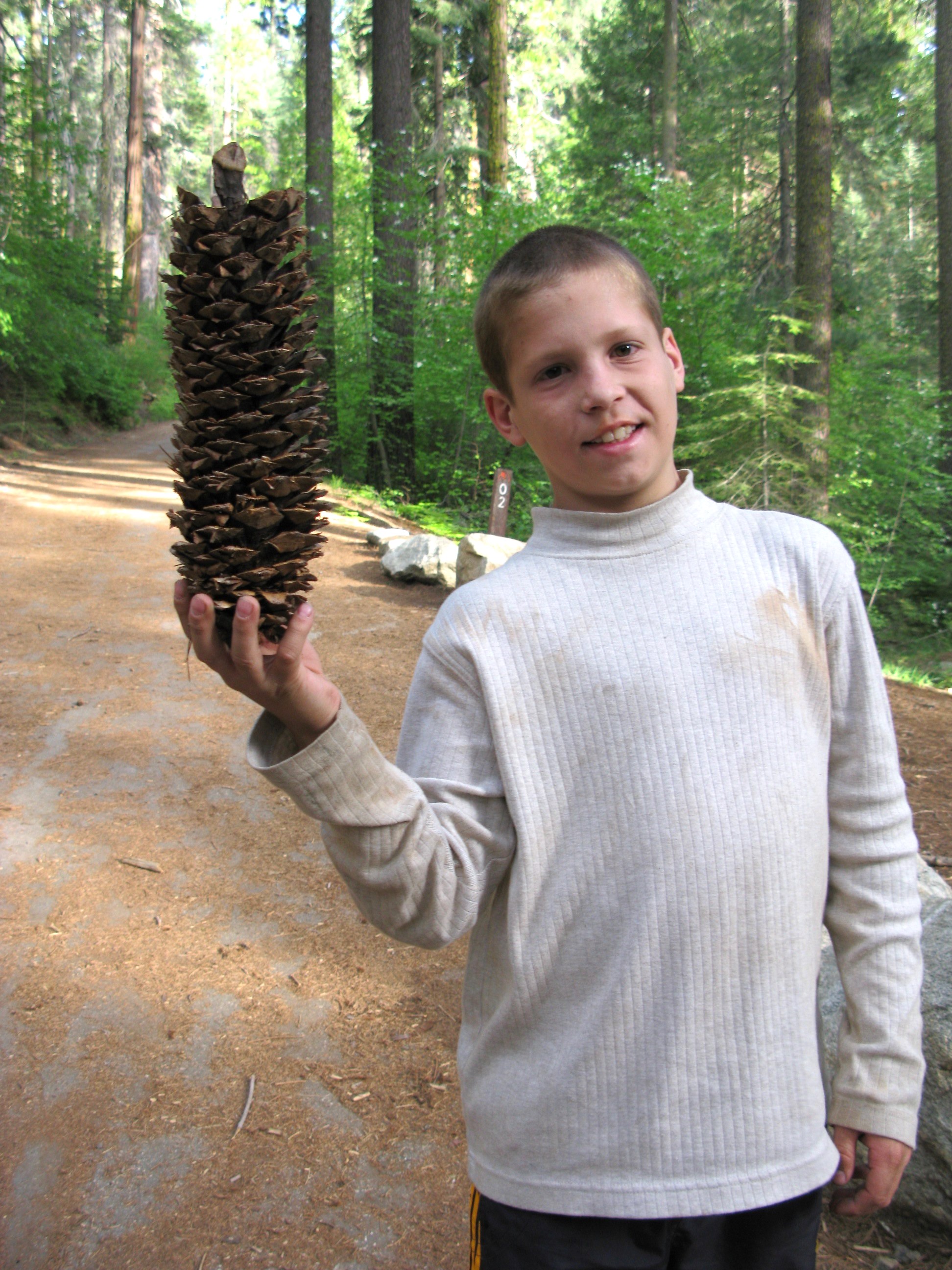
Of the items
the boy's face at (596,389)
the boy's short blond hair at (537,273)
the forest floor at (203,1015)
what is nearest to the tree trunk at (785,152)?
the forest floor at (203,1015)

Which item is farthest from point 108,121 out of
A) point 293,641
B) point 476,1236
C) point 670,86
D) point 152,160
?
point 476,1236

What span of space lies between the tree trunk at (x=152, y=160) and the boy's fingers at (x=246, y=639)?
31179 mm

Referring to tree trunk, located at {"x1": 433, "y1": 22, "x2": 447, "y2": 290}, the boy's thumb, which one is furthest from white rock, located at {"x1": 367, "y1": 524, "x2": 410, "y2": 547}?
the boy's thumb

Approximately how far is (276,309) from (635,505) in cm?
71

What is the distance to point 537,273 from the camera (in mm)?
1558

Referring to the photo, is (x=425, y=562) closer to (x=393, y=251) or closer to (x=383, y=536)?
(x=383, y=536)

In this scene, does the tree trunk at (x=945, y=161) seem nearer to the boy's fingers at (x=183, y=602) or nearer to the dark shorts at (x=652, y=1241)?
the dark shorts at (x=652, y=1241)

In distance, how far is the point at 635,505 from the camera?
1.56 metres

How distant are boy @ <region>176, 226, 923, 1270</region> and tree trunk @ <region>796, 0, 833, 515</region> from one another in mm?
10162

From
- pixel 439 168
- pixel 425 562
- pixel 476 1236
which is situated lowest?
pixel 476 1236

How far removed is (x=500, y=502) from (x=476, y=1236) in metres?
7.63

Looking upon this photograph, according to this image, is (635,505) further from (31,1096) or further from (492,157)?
(492,157)

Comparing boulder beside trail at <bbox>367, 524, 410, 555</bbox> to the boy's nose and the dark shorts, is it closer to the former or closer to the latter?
the boy's nose

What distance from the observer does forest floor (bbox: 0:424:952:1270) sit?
8.64 feet
